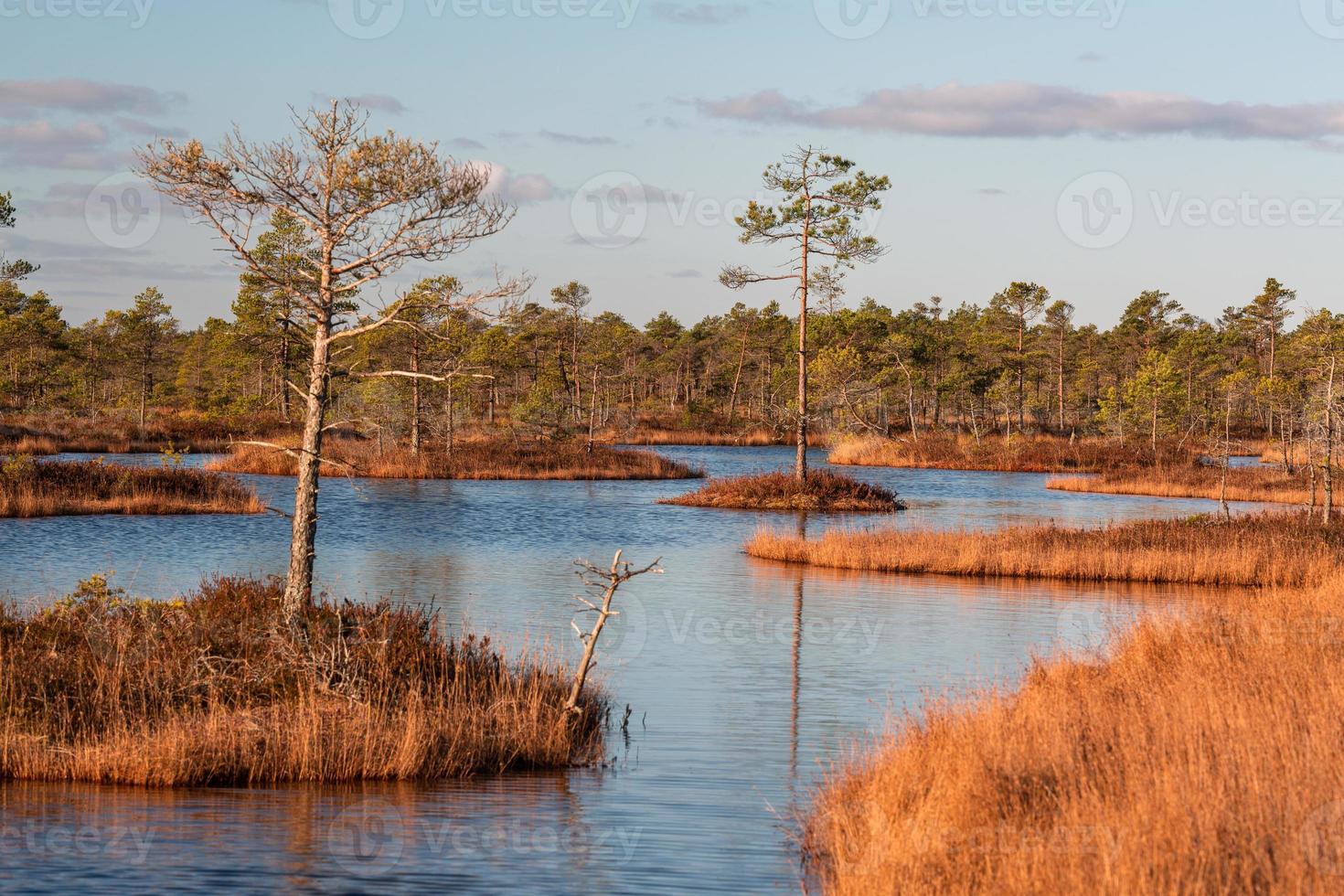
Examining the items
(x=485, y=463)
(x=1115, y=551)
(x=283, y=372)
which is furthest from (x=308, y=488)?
(x=283, y=372)

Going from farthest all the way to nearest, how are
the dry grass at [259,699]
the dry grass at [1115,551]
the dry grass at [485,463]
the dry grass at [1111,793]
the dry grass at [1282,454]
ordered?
the dry grass at [1282,454] < the dry grass at [485,463] < the dry grass at [1115,551] < the dry grass at [259,699] < the dry grass at [1111,793]

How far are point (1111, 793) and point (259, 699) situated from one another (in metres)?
8.05

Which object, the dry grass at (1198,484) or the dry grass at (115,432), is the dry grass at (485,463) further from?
the dry grass at (1198,484)

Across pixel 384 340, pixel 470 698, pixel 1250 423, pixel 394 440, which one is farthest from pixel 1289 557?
pixel 1250 423

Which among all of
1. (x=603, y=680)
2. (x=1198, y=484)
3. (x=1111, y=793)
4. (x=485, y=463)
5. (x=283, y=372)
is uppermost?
(x=283, y=372)

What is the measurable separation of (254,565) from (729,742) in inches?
696

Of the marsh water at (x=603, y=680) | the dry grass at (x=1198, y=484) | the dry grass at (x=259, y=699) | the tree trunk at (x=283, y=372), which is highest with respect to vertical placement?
the tree trunk at (x=283, y=372)

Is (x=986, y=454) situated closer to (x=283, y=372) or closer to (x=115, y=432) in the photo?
(x=283, y=372)

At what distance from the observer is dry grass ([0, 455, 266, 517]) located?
38.2 metres

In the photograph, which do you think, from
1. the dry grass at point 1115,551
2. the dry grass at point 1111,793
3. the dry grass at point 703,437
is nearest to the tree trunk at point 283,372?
the dry grass at point 703,437

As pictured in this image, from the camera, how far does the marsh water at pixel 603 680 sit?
369 inches

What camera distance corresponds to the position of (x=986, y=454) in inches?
3073

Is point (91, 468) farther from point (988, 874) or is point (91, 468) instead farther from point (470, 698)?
point (988, 874)

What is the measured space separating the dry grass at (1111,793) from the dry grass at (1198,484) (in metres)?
46.6
